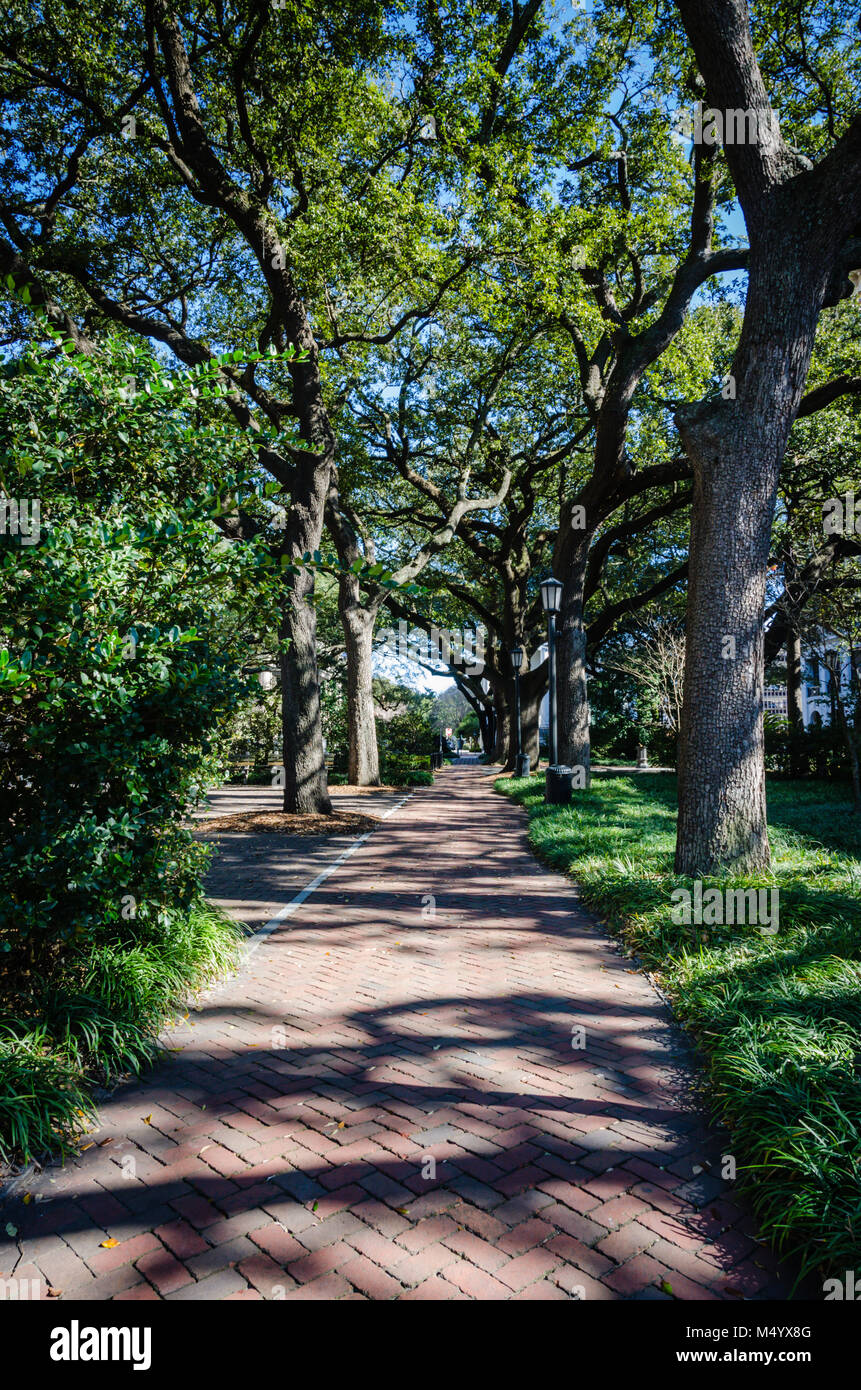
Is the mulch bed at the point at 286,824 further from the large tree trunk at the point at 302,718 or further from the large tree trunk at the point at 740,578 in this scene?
the large tree trunk at the point at 740,578

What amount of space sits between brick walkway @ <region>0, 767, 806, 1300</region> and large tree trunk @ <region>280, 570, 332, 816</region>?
7166 mm

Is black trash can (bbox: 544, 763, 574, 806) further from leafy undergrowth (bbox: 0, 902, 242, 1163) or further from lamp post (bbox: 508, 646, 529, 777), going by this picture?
leafy undergrowth (bbox: 0, 902, 242, 1163)

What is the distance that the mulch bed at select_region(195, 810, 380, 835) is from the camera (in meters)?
11.8

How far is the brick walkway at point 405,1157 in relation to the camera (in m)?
2.48

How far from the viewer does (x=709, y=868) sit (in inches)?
251

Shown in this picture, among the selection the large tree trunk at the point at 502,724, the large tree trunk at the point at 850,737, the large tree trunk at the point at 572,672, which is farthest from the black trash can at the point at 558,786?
the large tree trunk at the point at 502,724

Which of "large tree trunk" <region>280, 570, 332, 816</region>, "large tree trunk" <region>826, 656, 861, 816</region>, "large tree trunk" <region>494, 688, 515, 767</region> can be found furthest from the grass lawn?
"large tree trunk" <region>494, 688, 515, 767</region>

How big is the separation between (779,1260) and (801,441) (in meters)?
17.5

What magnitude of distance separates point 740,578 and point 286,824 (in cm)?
816

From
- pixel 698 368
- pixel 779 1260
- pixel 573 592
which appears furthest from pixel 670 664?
pixel 779 1260

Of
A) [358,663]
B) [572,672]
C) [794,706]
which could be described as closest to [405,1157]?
[572,672]

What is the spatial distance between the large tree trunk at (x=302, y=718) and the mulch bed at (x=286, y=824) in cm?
32
